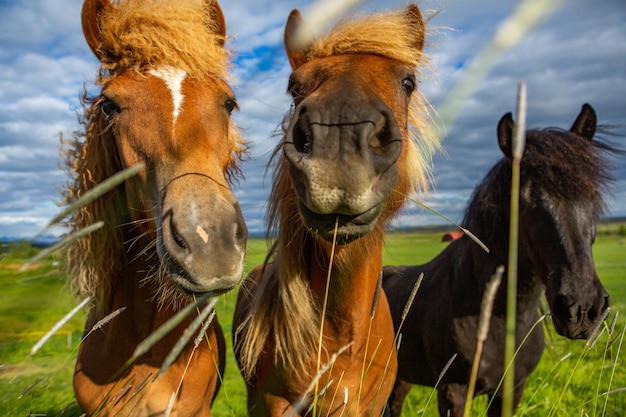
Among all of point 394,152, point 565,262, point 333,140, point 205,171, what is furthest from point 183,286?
point 565,262

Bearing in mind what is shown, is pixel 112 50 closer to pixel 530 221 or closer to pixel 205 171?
pixel 205 171

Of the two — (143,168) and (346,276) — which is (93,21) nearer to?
(143,168)

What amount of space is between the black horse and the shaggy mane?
8.39ft

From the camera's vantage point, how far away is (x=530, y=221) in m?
3.87

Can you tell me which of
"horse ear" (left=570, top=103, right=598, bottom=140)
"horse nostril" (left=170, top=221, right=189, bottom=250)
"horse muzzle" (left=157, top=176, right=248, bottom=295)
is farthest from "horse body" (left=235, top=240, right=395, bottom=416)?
"horse ear" (left=570, top=103, right=598, bottom=140)

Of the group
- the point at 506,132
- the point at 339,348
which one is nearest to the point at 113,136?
the point at 339,348

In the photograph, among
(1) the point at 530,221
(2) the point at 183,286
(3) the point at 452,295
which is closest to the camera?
(2) the point at 183,286

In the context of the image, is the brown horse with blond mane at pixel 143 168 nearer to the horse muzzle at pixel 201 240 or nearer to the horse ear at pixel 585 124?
the horse muzzle at pixel 201 240

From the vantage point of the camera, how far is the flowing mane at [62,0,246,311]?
2854 mm

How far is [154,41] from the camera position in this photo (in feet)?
9.45

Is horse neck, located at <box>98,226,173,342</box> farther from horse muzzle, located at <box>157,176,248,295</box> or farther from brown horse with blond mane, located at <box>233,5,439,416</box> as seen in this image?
horse muzzle, located at <box>157,176,248,295</box>

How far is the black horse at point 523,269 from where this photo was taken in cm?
355

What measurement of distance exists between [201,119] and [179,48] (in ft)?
1.66

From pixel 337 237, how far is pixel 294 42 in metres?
1.60
